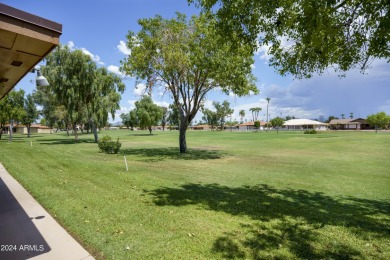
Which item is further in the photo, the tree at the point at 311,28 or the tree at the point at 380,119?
the tree at the point at 380,119

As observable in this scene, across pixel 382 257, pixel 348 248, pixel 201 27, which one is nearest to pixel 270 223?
pixel 348 248

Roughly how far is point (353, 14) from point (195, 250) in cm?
791

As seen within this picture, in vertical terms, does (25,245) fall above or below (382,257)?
above

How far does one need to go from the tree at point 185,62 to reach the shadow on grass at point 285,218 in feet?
39.2

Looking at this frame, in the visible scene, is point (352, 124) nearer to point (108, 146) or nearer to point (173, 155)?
point (173, 155)

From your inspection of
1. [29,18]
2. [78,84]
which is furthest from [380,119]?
[29,18]

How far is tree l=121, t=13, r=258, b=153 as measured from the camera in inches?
790

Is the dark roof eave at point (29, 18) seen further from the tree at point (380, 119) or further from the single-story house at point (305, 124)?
the single-story house at point (305, 124)

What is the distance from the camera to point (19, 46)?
14.6 ft

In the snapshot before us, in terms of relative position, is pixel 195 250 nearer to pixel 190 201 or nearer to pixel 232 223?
pixel 232 223

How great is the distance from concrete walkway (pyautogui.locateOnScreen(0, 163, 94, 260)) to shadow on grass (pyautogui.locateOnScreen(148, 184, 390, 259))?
106 inches

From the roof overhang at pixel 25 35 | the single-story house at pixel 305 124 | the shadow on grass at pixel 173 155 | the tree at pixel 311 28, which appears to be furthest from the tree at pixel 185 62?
the single-story house at pixel 305 124

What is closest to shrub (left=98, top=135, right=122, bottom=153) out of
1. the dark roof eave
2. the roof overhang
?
the roof overhang

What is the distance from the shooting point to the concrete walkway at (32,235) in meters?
4.26
